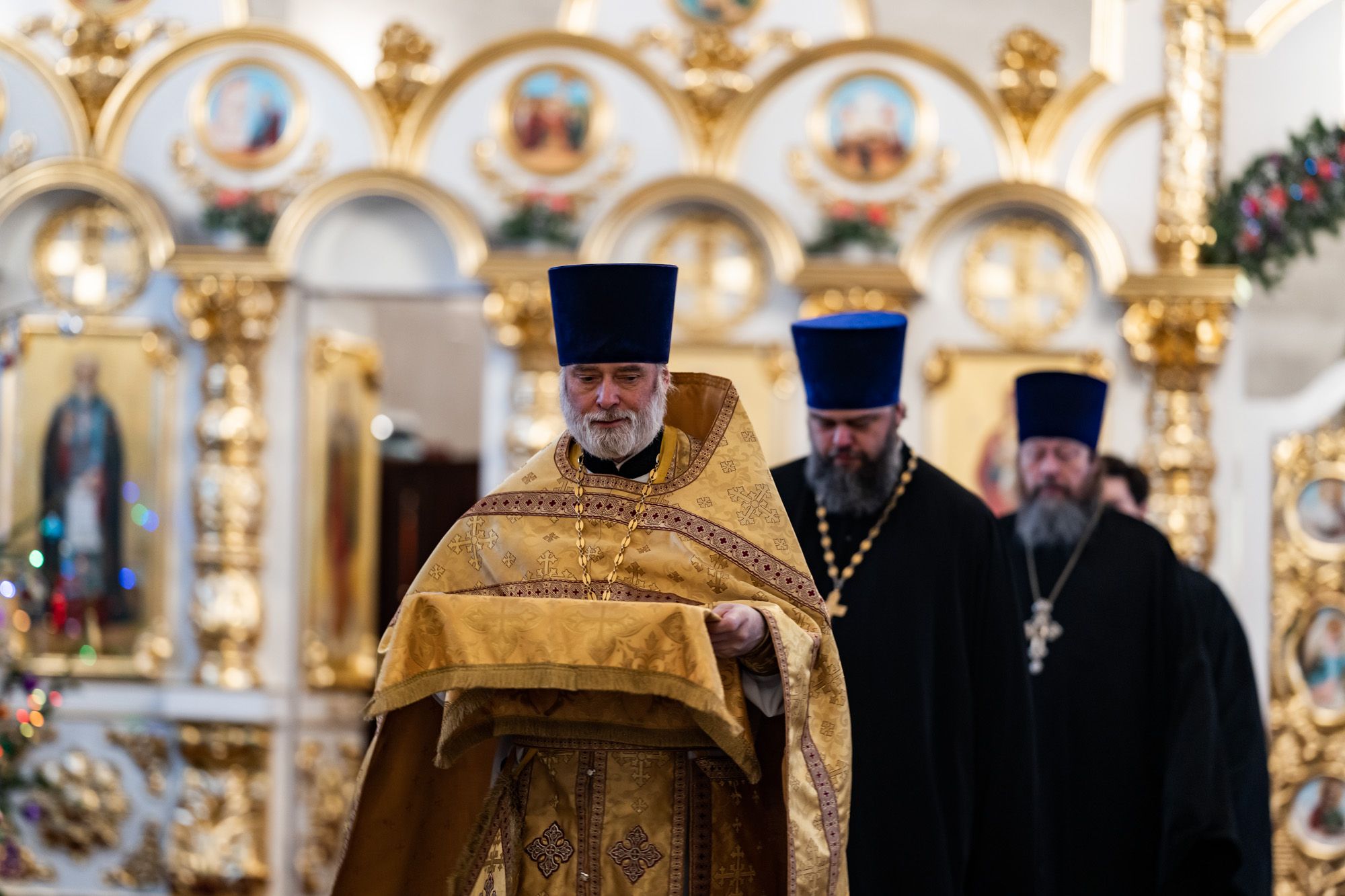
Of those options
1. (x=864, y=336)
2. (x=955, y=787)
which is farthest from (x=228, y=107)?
(x=955, y=787)

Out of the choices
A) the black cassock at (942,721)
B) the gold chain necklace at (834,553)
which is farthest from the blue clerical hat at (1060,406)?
the black cassock at (942,721)

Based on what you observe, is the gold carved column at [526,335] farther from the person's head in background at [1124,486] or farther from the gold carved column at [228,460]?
the person's head in background at [1124,486]

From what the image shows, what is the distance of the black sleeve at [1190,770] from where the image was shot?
4.39 m

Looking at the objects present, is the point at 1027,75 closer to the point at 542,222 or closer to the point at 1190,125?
the point at 1190,125

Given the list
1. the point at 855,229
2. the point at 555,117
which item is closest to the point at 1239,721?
the point at 855,229

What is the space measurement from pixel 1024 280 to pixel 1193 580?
302 cm

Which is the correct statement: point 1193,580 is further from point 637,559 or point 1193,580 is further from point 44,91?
point 44,91

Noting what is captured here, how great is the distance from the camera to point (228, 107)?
8.23 meters

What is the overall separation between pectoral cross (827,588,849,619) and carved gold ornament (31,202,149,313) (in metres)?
5.37

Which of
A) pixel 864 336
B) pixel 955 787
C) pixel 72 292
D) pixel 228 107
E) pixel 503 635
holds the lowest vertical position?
pixel 955 787

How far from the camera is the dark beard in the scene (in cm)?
394

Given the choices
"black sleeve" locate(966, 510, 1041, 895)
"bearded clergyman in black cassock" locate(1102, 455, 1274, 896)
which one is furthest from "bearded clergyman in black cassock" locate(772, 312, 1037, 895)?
"bearded clergyman in black cassock" locate(1102, 455, 1274, 896)

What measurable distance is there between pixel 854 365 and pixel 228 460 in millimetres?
4849

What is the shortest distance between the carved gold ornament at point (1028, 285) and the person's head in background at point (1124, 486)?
2.30 meters
